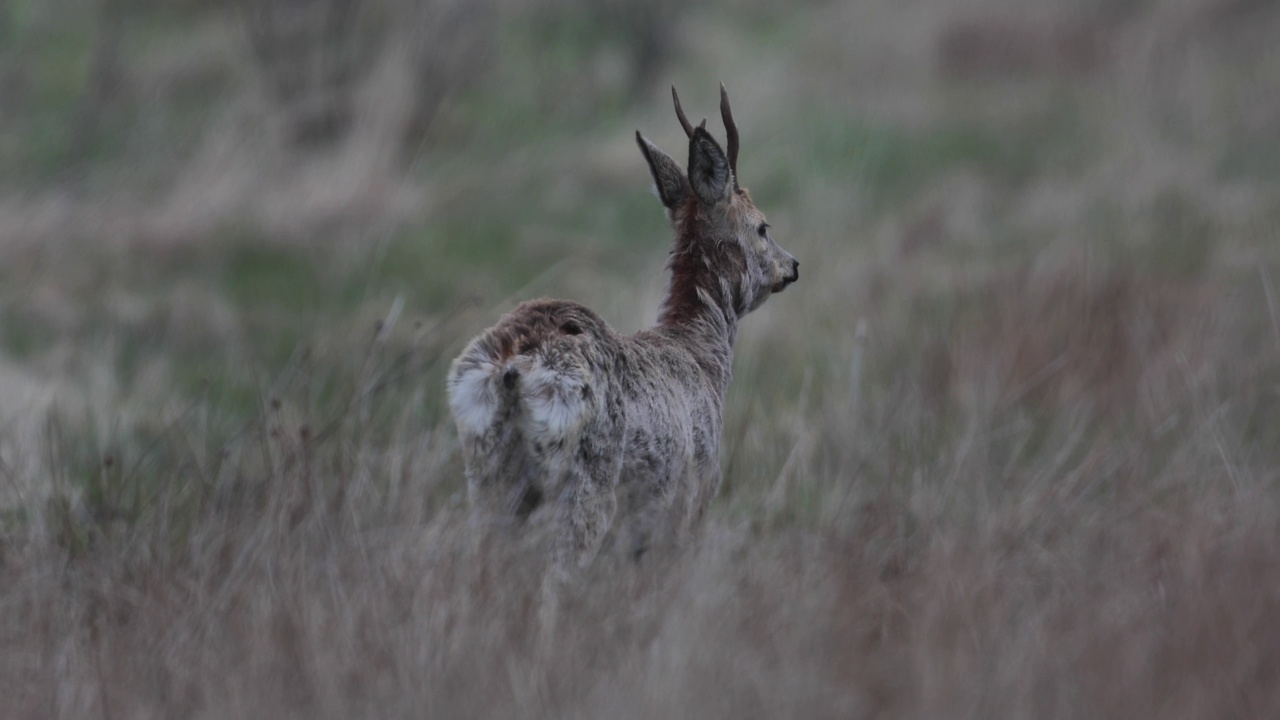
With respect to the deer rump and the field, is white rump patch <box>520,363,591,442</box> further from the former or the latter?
the field

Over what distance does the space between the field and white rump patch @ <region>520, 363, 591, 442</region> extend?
1.15 ft

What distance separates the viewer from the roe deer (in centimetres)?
454

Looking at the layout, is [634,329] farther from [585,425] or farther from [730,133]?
[585,425]

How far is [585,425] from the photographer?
4.58m

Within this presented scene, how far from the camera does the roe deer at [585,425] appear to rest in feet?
14.9

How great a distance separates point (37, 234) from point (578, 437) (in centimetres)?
810

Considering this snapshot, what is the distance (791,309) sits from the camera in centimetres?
1047

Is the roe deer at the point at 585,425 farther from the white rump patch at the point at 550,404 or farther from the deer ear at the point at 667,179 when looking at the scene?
the deer ear at the point at 667,179

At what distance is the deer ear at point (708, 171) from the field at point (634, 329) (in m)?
0.87

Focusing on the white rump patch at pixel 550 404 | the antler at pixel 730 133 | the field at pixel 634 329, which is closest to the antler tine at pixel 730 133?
the antler at pixel 730 133

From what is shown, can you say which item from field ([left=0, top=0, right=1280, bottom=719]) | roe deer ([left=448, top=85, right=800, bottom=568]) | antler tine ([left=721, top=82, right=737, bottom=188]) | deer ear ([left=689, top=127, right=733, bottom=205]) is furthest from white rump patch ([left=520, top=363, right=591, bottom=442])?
antler tine ([left=721, top=82, right=737, bottom=188])

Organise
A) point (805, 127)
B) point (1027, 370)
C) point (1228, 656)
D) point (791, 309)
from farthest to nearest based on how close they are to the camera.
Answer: point (805, 127) < point (791, 309) < point (1027, 370) < point (1228, 656)

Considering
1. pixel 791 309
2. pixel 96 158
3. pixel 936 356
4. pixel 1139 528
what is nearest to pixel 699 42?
pixel 96 158

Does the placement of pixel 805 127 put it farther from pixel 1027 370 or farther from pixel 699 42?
pixel 1027 370
